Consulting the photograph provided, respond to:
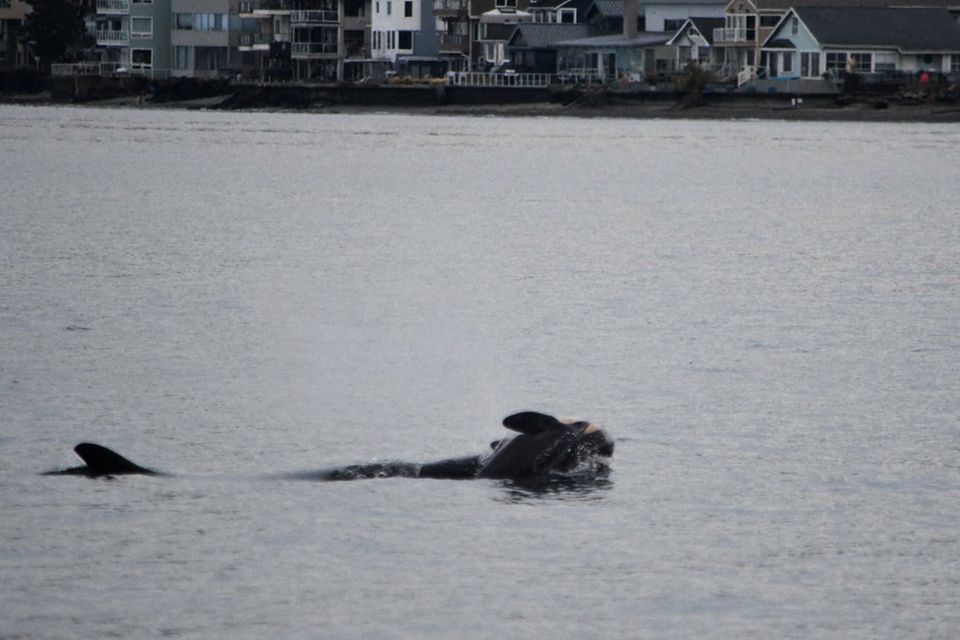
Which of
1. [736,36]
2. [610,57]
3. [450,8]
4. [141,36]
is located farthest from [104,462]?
[141,36]

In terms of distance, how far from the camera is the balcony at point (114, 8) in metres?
187

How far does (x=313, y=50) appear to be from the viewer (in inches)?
6895

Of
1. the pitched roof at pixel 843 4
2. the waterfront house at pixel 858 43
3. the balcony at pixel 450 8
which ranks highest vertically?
the balcony at pixel 450 8

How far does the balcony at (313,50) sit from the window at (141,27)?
1798 centimetres

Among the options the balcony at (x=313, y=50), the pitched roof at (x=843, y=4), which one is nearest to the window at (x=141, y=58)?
the balcony at (x=313, y=50)

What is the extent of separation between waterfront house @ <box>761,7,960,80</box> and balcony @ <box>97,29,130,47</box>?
7021cm

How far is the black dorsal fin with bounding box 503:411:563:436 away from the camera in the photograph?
1753 cm

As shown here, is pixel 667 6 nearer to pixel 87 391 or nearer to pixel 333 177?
pixel 333 177

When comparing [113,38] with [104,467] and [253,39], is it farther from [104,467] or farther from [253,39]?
[104,467]

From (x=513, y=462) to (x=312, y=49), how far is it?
15929 centimetres

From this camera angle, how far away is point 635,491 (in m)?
18.4

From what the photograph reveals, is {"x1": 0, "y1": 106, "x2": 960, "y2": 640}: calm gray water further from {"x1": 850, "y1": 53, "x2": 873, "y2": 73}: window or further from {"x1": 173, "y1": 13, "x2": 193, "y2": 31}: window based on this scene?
{"x1": 173, "y1": 13, "x2": 193, "y2": 31}: window

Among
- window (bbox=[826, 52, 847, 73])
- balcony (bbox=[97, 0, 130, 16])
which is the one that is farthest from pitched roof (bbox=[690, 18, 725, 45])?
balcony (bbox=[97, 0, 130, 16])

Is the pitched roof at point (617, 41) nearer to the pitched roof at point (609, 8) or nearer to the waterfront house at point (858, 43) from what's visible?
the pitched roof at point (609, 8)
